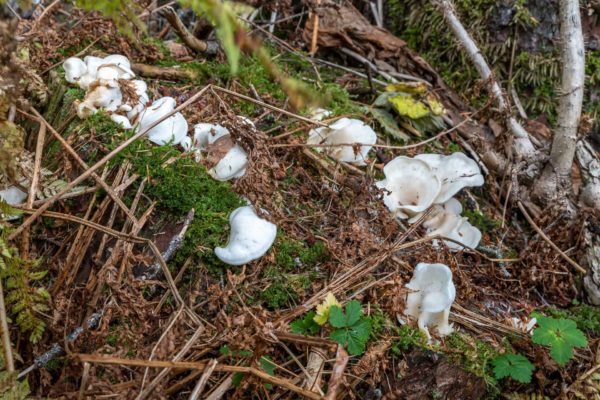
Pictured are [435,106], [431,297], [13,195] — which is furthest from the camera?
[435,106]

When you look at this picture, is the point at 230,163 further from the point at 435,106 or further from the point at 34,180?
the point at 435,106

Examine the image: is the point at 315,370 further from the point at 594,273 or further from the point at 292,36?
the point at 292,36

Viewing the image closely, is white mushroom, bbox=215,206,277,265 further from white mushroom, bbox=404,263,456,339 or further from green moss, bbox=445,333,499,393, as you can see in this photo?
green moss, bbox=445,333,499,393

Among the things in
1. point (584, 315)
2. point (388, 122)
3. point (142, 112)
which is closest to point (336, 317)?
point (142, 112)

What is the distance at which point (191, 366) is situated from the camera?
237 cm

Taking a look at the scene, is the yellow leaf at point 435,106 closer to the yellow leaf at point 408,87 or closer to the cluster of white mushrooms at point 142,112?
the yellow leaf at point 408,87

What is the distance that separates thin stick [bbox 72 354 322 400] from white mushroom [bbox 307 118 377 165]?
1.67 m

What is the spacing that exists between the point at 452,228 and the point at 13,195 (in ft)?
8.72

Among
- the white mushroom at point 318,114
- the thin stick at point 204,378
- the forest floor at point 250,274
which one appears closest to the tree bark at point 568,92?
the forest floor at point 250,274

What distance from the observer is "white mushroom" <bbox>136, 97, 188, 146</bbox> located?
3172 mm

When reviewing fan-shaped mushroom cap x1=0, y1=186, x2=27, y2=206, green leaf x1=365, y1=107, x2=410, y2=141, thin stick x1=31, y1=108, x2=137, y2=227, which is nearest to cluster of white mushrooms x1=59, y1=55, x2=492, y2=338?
thin stick x1=31, y1=108, x2=137, y2=227

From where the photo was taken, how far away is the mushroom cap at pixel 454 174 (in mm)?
3559

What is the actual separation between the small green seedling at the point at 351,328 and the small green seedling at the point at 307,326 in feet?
0.33

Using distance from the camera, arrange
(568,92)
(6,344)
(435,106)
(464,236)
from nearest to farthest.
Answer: (6,344) < (464,236) < (568,92) < (435,106)
